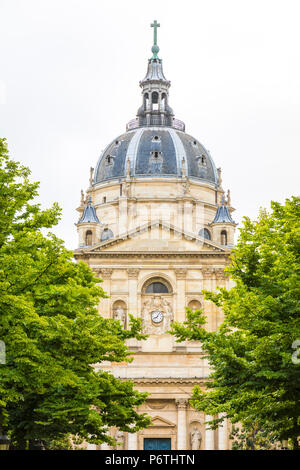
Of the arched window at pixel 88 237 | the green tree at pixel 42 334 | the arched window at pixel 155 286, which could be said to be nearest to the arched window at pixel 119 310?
the arched window at pixel 155 286

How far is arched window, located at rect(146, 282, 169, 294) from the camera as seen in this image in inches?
3086

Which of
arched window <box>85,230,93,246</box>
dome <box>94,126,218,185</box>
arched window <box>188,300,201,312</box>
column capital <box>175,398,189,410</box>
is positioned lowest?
column capital <box>175,398,189,410</box>

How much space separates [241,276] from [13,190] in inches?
352

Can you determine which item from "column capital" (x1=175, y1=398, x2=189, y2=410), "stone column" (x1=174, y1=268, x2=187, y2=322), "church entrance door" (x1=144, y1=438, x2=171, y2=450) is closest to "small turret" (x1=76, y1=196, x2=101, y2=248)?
"stone column" (x1=174, y1=268, x2=187, y2=322)

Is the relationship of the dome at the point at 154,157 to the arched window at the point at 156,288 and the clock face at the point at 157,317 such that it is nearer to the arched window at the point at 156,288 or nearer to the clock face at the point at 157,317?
the arched window at the point at 156,288

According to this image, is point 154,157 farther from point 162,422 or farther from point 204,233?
point 162,422

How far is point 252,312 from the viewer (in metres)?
31.4

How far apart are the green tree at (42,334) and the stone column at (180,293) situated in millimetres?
38406

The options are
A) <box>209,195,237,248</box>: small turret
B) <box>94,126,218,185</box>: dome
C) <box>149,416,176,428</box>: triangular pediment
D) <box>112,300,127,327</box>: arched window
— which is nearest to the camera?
<box>149,416,176,428</box>: triangular pediment

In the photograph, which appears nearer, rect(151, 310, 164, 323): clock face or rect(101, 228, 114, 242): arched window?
rect(151, 310, 164, 323): clock face

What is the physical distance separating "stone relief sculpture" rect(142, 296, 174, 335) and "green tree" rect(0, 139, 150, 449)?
38309mm

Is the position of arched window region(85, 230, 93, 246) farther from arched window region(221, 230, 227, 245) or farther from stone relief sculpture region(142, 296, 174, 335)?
arched window region(221, 230, 227, 245)
